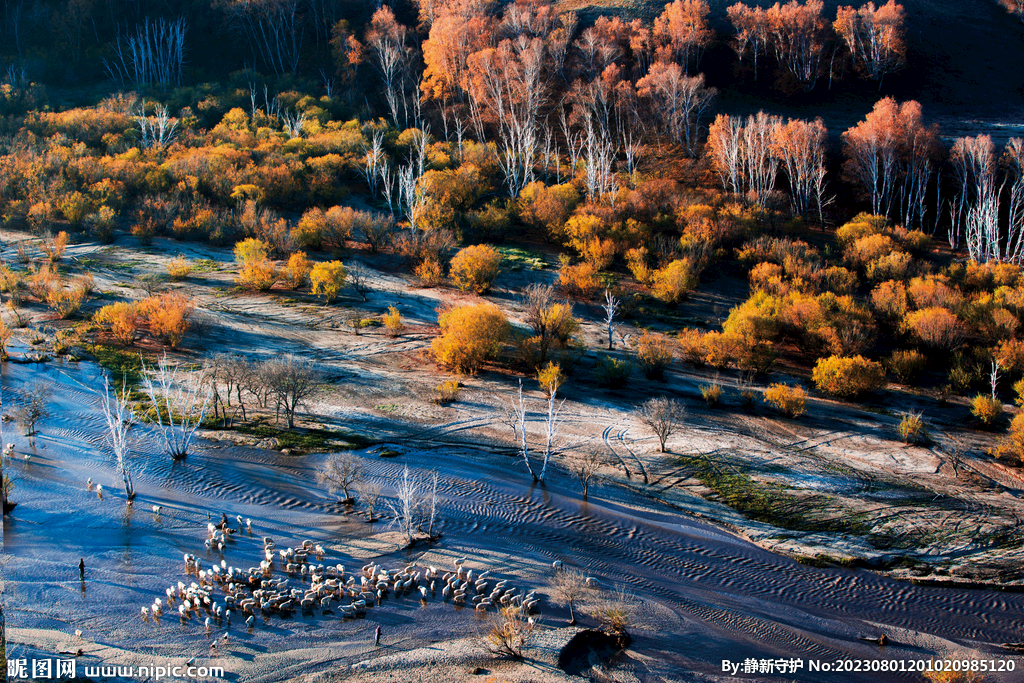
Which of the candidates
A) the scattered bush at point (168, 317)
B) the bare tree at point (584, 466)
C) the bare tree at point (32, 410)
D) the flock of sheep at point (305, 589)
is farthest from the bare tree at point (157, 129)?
the flock of sheep at point (305, 589)

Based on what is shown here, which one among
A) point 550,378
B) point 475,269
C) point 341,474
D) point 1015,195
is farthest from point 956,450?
point 1015,195

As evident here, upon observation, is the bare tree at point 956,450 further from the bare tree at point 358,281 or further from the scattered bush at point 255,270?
the scattered bush at point 255,270

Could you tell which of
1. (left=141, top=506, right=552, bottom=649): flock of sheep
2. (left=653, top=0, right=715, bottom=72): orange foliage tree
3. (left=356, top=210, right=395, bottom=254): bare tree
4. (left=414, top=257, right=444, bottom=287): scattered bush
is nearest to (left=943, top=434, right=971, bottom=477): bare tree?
(left=141, top=506, right=552, bottom=649): flock of sheep

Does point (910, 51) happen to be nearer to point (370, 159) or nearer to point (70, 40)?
point (370, 159)

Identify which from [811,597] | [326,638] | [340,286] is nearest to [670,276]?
[340,286]

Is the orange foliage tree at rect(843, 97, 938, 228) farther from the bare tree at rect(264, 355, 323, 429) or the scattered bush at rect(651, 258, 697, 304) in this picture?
the bare tree at rect(264, 355, 323, 429)

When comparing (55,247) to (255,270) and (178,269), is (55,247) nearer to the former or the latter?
(178,269)
